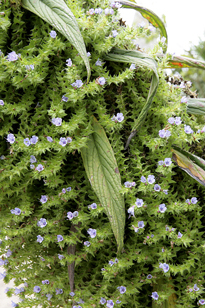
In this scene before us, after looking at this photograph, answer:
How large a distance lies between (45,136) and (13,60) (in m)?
0.18

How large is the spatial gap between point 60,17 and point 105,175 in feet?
1.20

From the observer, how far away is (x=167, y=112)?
711 millimetres

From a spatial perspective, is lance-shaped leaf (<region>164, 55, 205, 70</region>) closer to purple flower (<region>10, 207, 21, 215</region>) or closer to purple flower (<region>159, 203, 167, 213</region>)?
purple flower (<region>159, 203, 167, 213</region>)

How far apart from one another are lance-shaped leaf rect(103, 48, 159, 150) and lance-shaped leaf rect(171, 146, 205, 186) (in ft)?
0.46

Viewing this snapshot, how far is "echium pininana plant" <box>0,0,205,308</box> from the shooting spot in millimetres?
646

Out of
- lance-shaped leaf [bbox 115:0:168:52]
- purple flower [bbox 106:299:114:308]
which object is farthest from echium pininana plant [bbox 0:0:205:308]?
lance-shaped leaf [bbox 115:0:168:52]

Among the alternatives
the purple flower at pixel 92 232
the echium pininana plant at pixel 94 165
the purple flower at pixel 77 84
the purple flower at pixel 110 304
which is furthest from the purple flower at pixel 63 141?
the purple flower at pixel 110 304

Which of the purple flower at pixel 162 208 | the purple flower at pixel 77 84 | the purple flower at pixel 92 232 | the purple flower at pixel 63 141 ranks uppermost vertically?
the purple flower at pixel 77 84

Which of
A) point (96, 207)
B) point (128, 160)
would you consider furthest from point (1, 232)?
point (128, 160)

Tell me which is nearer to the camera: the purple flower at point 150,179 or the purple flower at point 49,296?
the purple flower at point 150,179

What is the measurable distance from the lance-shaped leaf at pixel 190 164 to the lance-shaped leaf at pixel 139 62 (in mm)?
140

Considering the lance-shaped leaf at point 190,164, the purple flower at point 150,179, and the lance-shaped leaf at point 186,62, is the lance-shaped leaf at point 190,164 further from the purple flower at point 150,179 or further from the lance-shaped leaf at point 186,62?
the lance-shaped leaf at point 186,62

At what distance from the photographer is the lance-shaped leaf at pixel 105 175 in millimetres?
624

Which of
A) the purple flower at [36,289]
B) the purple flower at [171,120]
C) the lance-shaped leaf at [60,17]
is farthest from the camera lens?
the purple flower at [36,289]
